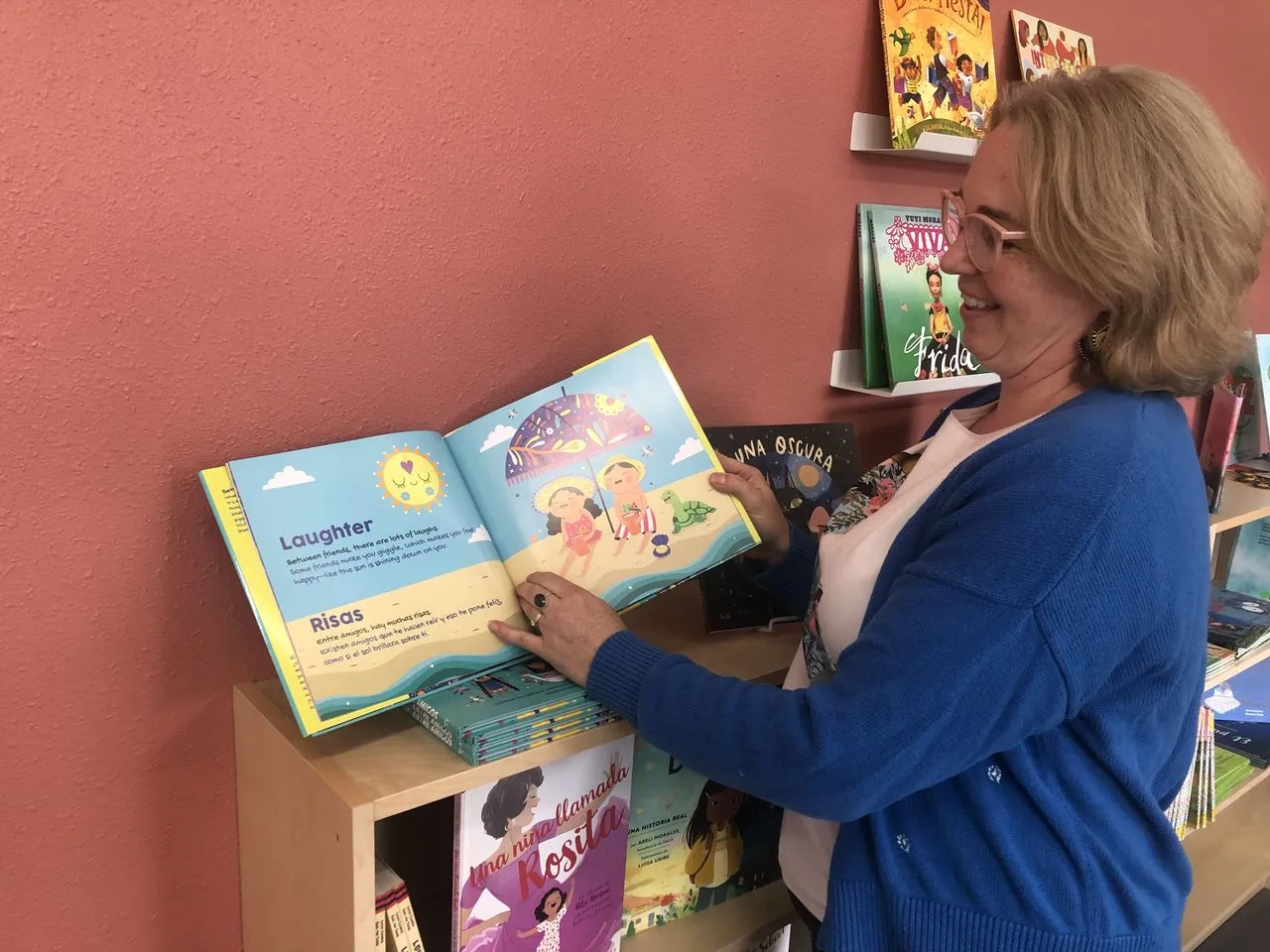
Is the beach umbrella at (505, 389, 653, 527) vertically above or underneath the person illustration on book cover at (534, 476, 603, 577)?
above

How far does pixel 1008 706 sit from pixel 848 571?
→ 0.76 feet

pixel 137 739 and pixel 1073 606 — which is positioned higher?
pixel 1073 606

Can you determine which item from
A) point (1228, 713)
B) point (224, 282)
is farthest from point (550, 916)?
point (1228, 713)

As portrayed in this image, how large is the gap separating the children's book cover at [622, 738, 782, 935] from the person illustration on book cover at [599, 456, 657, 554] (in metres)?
0.26

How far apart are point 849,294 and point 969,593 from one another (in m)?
0.85

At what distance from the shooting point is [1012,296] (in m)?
0.96

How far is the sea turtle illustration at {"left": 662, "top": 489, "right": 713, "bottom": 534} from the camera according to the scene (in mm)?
1111

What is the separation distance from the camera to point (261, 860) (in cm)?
102

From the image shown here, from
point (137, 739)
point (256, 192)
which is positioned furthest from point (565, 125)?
point (137, 739)

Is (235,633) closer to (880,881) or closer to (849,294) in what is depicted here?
(880,881)

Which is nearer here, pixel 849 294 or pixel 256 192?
pixel 256 192

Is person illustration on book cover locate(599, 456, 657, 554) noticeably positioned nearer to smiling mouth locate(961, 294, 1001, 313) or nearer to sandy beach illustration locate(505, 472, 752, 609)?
sandy beach illustration locate(505, 472, 752, 609)

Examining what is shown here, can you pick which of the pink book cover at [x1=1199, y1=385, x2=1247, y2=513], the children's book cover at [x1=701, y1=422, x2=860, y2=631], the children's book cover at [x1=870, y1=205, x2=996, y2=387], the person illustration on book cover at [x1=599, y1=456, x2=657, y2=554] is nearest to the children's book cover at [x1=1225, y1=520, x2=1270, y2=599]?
the pink book cover at [x1=1199, y1=385, x2=1247, y2=513]

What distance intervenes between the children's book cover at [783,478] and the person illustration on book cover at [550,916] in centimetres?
40
